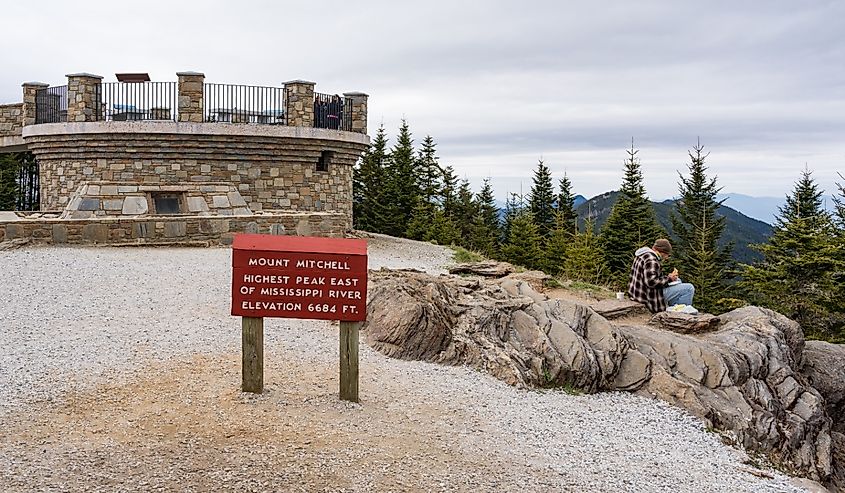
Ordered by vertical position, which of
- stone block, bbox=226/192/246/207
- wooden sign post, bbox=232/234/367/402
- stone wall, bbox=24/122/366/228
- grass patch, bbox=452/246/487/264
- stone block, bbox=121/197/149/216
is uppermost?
stone wall, bbox=24/122/366/228

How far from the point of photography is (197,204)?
1939 cm

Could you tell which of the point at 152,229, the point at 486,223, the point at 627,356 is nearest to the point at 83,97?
the point at 152,229

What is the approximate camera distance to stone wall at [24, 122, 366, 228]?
2022 centimetres

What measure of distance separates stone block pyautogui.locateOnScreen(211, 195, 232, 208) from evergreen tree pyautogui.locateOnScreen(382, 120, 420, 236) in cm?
1545

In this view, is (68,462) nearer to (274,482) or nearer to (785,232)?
(274,482)

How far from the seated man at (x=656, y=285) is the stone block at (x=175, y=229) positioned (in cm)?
932

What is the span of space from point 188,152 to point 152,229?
4533mm

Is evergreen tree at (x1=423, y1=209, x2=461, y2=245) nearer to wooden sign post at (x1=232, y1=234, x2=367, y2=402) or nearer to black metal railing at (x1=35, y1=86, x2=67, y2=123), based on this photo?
black metal railing at (x1=35, y1=86, x2=67, y2=123)

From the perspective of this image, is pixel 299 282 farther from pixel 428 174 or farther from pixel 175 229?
pixel 428 174

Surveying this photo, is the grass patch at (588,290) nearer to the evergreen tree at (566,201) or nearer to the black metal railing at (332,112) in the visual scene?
the black metal railing at (332,112)

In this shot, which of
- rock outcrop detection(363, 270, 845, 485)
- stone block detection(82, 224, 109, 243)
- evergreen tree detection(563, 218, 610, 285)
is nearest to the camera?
→ rock outcrop detection(363, 270, 845, 485)

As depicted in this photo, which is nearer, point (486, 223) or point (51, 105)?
point (51, 105)

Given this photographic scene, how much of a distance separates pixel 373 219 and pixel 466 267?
20.5 meters

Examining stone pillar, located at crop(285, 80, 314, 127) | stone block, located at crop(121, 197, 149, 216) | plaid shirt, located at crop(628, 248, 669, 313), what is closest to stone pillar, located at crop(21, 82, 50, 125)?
stone block, located at crop(121, 197, 149, 216)
